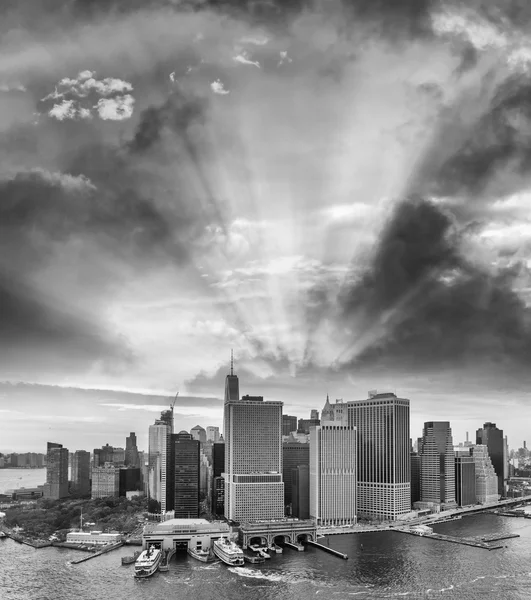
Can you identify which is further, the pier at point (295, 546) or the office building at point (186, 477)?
the office building at point (186, 477)

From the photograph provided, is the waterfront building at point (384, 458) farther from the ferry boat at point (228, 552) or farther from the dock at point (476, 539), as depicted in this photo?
the ferry boat at point (228, 552)

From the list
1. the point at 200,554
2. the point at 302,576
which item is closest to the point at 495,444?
the point at 200,554

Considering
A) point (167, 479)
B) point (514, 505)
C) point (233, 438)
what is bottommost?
point (514, 505)

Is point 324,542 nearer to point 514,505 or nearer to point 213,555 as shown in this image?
point 213,555

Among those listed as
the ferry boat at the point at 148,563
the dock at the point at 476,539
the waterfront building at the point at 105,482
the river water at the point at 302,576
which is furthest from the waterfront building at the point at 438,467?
the ferry boat at the point at 148,563

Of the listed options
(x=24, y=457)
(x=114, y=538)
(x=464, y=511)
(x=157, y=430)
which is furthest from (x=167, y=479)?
(x=24, y=457)

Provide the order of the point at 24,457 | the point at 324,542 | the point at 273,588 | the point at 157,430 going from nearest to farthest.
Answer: the point at 273,588
the point at 324,542
the point at 157,430
the point at 24,457

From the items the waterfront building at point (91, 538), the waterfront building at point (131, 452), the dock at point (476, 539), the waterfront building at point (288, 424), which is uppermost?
the waterfront building at point (288, 424)

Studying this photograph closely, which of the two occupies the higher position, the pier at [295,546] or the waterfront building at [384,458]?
the waterfront building at [384,458]
